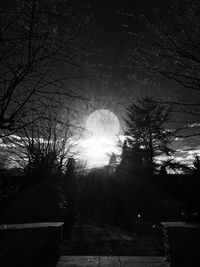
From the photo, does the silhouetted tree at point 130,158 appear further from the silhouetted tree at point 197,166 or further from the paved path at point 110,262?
the paved path at point 110,262

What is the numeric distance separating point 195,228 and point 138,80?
10.8 ft

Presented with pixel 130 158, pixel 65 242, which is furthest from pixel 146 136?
pixel 65 242

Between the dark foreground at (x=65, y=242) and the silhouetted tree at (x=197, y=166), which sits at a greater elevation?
the silhouetted tree at (x=197, y=166)

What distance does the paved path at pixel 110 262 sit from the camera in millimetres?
4596

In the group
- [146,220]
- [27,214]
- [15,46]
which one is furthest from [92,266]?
[146,220]

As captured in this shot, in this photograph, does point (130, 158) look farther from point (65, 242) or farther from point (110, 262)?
point (110, 262)

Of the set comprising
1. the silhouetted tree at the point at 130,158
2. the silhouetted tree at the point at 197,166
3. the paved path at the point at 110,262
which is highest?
the silhouetted tree at the point at 130,158

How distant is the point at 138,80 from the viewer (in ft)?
15.1

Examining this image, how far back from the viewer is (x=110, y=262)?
15.8 feet

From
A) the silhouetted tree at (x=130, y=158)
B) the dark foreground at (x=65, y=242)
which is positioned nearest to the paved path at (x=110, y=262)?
the dark foreground at (x=65, y=242)

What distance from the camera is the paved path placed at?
15.1 ft

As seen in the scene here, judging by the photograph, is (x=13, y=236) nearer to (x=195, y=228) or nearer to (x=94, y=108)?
(x=94, y=108)

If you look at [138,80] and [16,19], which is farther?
[138,80]

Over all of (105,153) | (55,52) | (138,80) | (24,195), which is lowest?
(24,195)
